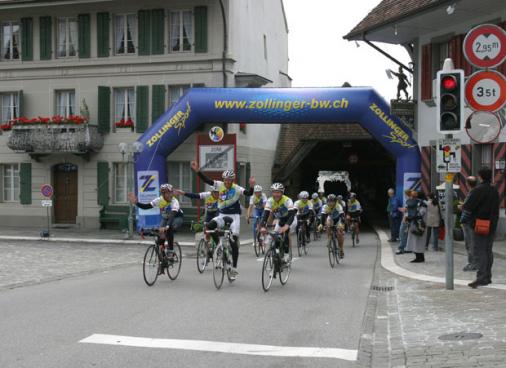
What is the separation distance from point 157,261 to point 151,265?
215 millimetres

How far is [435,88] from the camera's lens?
409 inches

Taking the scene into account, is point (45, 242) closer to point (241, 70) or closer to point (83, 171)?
point (83, 171)

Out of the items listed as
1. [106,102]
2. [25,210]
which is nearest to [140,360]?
[106,102]

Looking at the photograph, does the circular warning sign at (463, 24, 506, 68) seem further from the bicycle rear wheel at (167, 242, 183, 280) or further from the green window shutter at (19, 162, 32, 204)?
the green window shutter at (19, 162, 32, 204)

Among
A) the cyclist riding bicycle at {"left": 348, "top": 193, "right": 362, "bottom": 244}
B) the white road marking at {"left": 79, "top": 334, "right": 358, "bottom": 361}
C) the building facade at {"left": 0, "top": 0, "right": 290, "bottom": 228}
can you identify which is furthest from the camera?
the building facade at {"left": 0, "top": 0, "right": 290, "bottom": 228}

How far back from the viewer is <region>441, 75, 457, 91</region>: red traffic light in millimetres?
10141

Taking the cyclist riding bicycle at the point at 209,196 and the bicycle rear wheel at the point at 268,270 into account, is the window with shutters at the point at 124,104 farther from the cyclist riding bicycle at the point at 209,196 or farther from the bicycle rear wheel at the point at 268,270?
the bicycle rear wheel at the point at 268,270

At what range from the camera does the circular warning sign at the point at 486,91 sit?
899 cm

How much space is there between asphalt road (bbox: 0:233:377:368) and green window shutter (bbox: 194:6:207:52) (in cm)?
1525

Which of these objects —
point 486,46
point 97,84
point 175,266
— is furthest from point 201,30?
point 486,46

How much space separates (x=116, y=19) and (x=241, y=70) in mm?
5524

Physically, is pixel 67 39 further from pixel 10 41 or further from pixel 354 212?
pixel 354 212

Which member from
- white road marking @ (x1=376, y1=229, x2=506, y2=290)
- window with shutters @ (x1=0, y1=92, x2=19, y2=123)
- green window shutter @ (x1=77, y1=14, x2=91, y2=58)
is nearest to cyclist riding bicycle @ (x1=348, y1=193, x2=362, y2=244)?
white road marking @ (x1=376, y1=229, x2=506, y2=290)

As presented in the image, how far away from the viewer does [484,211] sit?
34.7 ft
